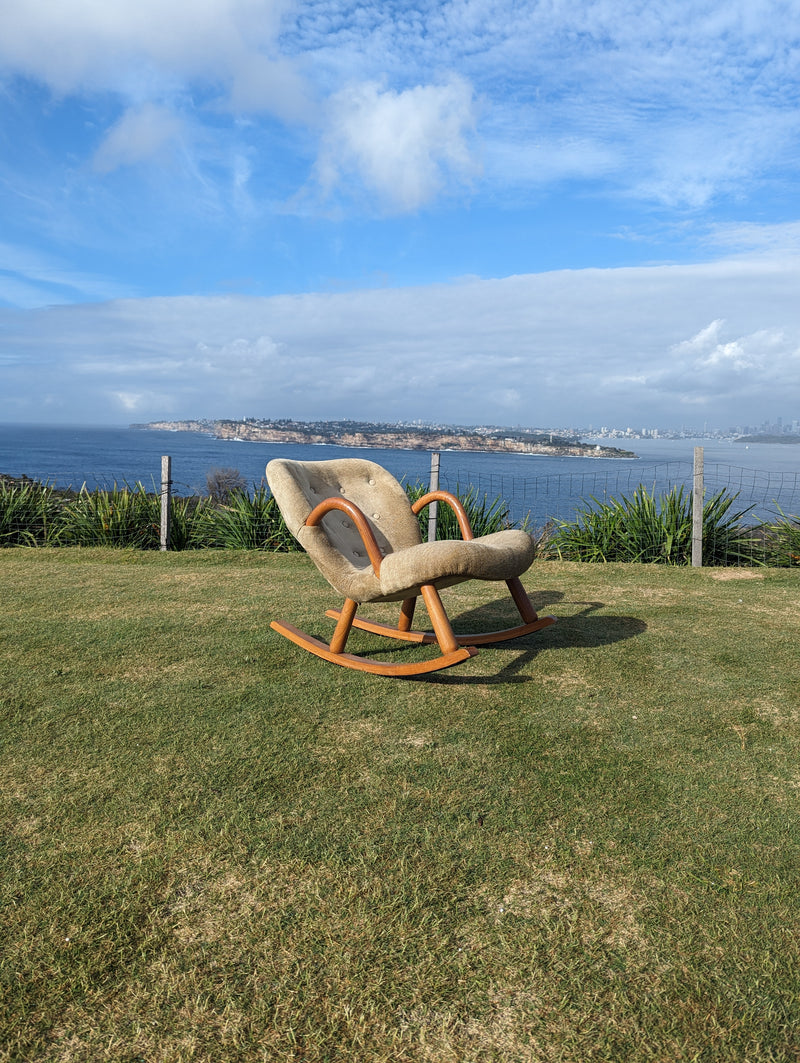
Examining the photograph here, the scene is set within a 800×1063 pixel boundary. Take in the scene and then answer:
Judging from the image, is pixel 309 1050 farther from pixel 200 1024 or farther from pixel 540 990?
pixel 540 990

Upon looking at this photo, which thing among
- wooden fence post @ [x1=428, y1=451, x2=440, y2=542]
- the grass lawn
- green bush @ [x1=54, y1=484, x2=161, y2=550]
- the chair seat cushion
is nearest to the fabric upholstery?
the chair seat cushion

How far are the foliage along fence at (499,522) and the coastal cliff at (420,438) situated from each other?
510 cm

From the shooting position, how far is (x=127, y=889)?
1.82 metres

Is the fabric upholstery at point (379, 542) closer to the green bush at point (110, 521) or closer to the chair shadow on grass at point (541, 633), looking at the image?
the chair shadow on grass at point (541, 633)

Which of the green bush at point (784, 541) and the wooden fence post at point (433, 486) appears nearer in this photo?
the green bush at point (784, 541)

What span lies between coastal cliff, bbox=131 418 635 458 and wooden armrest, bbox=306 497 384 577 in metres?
9.26

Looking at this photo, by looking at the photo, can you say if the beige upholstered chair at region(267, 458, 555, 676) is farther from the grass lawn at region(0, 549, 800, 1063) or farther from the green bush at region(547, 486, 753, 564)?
the green bush at region(547, 486, 753, 564)

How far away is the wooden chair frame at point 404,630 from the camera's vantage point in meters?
3.14

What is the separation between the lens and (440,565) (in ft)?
10.2

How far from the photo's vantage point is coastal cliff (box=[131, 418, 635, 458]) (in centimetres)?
2952

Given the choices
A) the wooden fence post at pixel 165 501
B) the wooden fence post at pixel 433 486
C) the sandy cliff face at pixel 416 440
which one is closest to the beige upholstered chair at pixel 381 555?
the wooden fence post at pixel 433 486

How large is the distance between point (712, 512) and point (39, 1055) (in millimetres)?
7360

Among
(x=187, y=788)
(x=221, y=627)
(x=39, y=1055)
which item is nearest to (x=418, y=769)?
(x=187, y=788)

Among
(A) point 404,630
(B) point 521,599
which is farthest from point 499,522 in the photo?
(B) point 521,599
